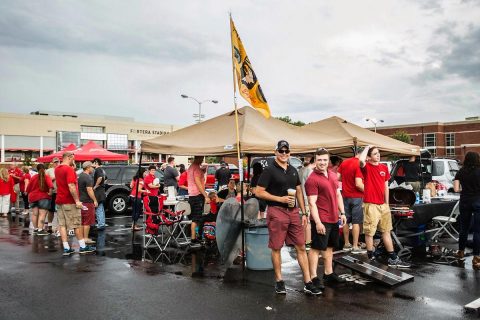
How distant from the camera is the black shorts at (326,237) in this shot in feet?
18.4

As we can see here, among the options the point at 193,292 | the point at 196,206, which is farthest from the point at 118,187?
the point at 193,292

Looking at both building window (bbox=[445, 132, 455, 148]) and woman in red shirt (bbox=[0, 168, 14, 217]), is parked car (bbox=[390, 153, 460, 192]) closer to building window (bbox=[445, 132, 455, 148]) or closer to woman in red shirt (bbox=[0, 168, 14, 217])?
woman in red shirt (bbox=[0, 168, 14, 217])

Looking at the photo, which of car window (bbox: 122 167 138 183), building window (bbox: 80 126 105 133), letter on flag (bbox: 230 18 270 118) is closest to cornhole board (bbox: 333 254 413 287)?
letter on flag (bbox: 230 18 270 118)

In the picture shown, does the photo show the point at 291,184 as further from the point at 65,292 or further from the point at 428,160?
the point at 428,160

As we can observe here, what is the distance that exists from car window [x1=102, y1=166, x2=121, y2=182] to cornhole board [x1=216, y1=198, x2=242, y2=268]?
31.6 feet

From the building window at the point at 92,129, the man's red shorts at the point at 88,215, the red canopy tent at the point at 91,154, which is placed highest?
the building window at the point at 92,129

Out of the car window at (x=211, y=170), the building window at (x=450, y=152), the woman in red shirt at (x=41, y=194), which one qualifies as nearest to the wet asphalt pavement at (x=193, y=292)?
the woman in red shirt at (x=41, y=194)

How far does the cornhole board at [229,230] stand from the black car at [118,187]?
930cm

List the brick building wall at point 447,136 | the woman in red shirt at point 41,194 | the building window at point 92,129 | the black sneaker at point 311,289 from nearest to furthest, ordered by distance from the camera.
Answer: the black sneaker at point 311,289 < the woman in red shirt at point 41,194 < the brick building wall at point 447,136 < the building window at point 92,129

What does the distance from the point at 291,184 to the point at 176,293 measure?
2.15m

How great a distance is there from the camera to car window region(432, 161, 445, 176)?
16.1 meters

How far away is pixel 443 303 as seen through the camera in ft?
17.0

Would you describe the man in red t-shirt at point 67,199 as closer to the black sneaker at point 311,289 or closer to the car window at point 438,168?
the black sneaker at point 311,289

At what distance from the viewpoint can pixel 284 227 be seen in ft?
18.1
